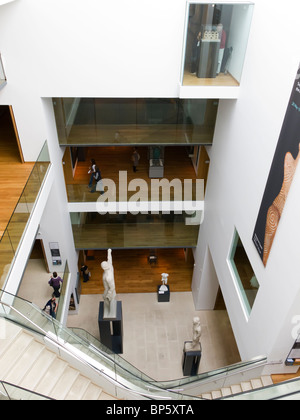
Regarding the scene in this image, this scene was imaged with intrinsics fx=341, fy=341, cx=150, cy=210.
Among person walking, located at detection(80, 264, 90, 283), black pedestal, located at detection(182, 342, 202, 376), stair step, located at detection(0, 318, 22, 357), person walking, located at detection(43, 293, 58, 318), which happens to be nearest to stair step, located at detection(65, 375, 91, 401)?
stair step, located at detection(0, 318, 22, 357)

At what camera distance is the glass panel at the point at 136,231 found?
13203mm

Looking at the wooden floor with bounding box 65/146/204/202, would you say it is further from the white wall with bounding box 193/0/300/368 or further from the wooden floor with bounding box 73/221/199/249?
the white wall with bounding box 193/0/300/368

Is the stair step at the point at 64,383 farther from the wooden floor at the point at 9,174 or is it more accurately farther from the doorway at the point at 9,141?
the doorway at the point at 9,141

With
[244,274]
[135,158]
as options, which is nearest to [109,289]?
[244,274]

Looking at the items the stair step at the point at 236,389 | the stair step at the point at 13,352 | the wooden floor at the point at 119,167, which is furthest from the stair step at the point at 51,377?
the wooden floor at the point at 119,167

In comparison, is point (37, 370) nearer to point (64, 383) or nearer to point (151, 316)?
point (64, 383)

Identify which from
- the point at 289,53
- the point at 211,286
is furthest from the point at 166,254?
the point at 289,53

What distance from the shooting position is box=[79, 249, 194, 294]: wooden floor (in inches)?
559

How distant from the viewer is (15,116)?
29.7 feet

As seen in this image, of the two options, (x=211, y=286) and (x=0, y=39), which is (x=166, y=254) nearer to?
(x=211, y=286)

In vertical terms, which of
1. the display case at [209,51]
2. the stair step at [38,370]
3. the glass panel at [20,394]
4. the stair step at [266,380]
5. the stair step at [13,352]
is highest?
the display case at [209,51]

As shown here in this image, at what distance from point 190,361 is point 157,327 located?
2.31 metres

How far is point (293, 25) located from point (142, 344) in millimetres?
10480

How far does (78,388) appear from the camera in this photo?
7.10 meters
